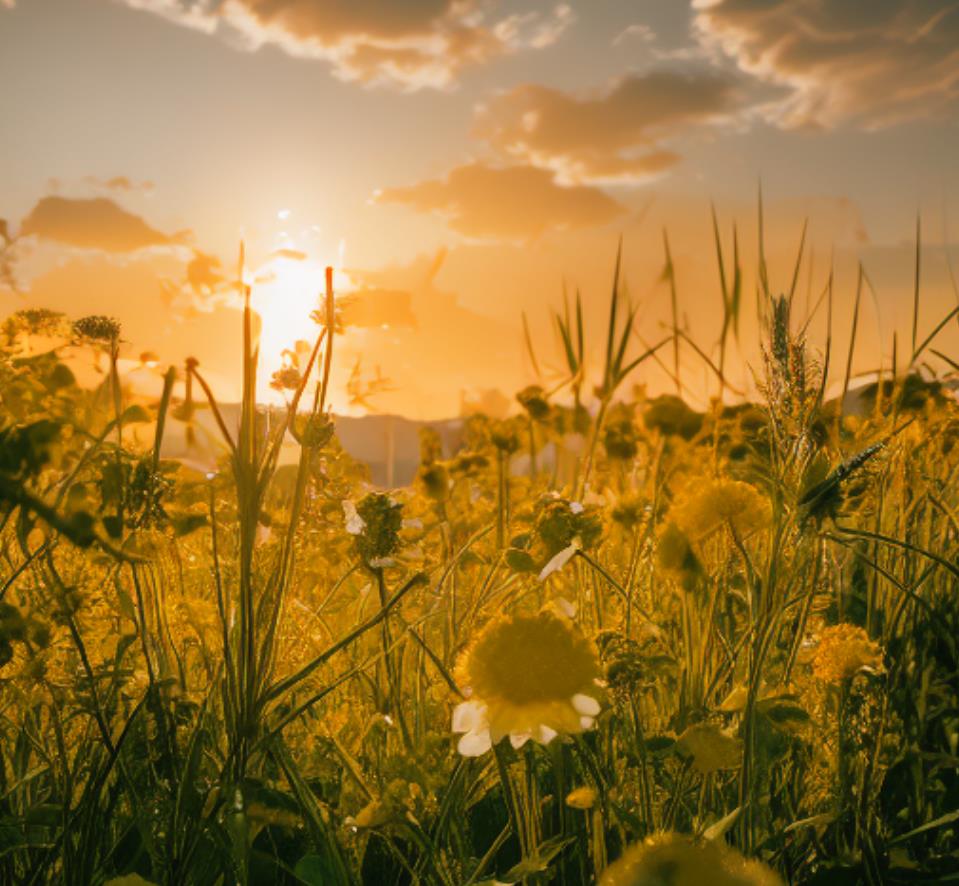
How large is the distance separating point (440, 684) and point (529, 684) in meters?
0.52

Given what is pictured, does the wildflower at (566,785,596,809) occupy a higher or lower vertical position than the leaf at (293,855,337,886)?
higher

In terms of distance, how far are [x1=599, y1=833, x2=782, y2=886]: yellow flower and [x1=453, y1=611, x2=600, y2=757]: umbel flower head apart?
5.9 inches

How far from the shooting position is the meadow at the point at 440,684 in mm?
767

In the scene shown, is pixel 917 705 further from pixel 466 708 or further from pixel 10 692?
pixel 10 692

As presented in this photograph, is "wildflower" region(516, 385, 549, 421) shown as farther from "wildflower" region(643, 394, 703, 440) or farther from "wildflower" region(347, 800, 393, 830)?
"wildflower" region(347, 800, 393, 830)

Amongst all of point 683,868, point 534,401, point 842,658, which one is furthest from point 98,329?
point 534,401

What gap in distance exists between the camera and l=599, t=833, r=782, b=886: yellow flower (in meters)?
0.53

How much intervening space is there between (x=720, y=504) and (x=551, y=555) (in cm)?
19

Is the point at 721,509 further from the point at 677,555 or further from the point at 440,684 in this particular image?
the point at 440,684

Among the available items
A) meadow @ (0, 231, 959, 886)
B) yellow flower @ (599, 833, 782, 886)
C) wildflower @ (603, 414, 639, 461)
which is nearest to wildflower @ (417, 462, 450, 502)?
wildflower @ (603, 414, 639, 461)

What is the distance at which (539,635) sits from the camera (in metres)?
0.75

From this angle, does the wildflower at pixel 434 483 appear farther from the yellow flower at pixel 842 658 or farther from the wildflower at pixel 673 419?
the yellow flower at pixel 842 658

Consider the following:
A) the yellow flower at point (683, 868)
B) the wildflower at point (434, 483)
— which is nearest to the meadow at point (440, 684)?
the yellow flower at point (683, 868)

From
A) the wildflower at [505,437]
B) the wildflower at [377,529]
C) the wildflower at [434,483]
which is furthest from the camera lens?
the wildflower at [505,437]
